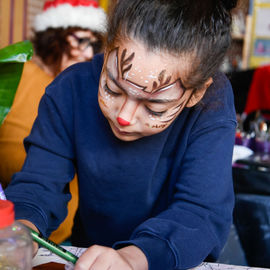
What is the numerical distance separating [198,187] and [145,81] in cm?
21

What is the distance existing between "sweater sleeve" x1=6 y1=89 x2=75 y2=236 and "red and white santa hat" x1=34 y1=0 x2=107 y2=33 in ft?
3.60

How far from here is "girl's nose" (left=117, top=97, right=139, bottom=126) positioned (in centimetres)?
58

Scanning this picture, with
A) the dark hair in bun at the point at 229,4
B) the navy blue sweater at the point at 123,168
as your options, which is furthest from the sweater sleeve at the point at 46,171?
the dark hair in bun at the point at 229,4

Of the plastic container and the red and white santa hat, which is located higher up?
the red and white santa hat

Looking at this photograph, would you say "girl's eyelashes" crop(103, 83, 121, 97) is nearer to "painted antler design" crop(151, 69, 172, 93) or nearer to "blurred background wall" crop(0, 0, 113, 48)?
"painted antler design" crop(151, 69, 172, 93)

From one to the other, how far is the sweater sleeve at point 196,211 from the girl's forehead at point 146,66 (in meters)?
0.16

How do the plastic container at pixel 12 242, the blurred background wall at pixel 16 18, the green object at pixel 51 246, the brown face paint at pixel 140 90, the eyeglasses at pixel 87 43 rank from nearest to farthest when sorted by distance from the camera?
the plastic container at pixel 12 242 < the green object at pixel 51 246 < the brown face paint at pixel 140 90 < the eyeglasses at pixel 87 43 < the blurred background wall at pixel 16 18

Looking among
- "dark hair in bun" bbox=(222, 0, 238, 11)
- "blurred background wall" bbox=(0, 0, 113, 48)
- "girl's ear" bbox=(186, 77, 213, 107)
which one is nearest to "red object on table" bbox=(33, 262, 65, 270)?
"girl's ear" bbox=(186, 77, 213, 107)

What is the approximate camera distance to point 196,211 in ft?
2.10

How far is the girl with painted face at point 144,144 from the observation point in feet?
1.85

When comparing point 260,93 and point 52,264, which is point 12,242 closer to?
point 52,264

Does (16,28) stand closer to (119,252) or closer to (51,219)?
(51,219)

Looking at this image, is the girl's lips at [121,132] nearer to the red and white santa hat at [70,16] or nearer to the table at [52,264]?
the table at [52,264]

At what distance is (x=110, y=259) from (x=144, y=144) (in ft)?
0.92
